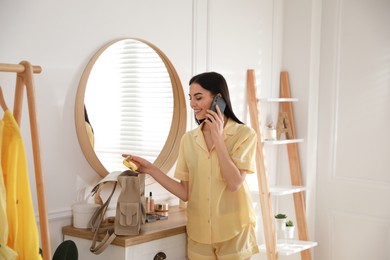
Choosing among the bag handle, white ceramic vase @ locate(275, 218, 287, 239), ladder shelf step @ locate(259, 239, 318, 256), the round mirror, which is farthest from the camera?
white ceramic vase @ locate(275, 218, 287, 239)

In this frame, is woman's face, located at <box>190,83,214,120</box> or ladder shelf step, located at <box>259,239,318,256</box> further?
ladder shelf step, located at <box>259,239,318,256</box>

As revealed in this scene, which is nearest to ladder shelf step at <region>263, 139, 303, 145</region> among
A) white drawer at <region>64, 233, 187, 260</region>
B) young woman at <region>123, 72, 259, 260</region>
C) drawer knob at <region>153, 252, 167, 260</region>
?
young woman at <region>123, 72, 259, 260</region>

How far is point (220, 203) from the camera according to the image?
2996 mm

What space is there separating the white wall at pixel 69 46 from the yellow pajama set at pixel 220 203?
554 millimetres

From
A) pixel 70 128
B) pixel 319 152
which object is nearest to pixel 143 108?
pixel 70 128

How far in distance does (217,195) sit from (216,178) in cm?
8

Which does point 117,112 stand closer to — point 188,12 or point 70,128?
point 70,128

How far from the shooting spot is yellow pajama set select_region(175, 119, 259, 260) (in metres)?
2.97

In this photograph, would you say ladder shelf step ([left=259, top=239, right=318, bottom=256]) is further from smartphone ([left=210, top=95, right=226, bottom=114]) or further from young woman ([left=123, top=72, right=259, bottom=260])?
smartphone ([left=210, top=95, right=226, bottom=114])

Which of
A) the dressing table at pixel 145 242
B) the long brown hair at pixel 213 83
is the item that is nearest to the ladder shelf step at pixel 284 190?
the dressing table at pixel 145 242

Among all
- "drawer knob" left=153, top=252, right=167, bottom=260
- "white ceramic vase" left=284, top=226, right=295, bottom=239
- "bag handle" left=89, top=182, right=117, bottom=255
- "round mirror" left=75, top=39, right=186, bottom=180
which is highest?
"round mirror" left=75, top=39, right=186, bottom=180

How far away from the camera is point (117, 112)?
3309mm

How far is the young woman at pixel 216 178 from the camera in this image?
2.96 metres

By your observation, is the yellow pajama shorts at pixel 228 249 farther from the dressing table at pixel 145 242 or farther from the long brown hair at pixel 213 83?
the long brown hair at pixel 213 83
